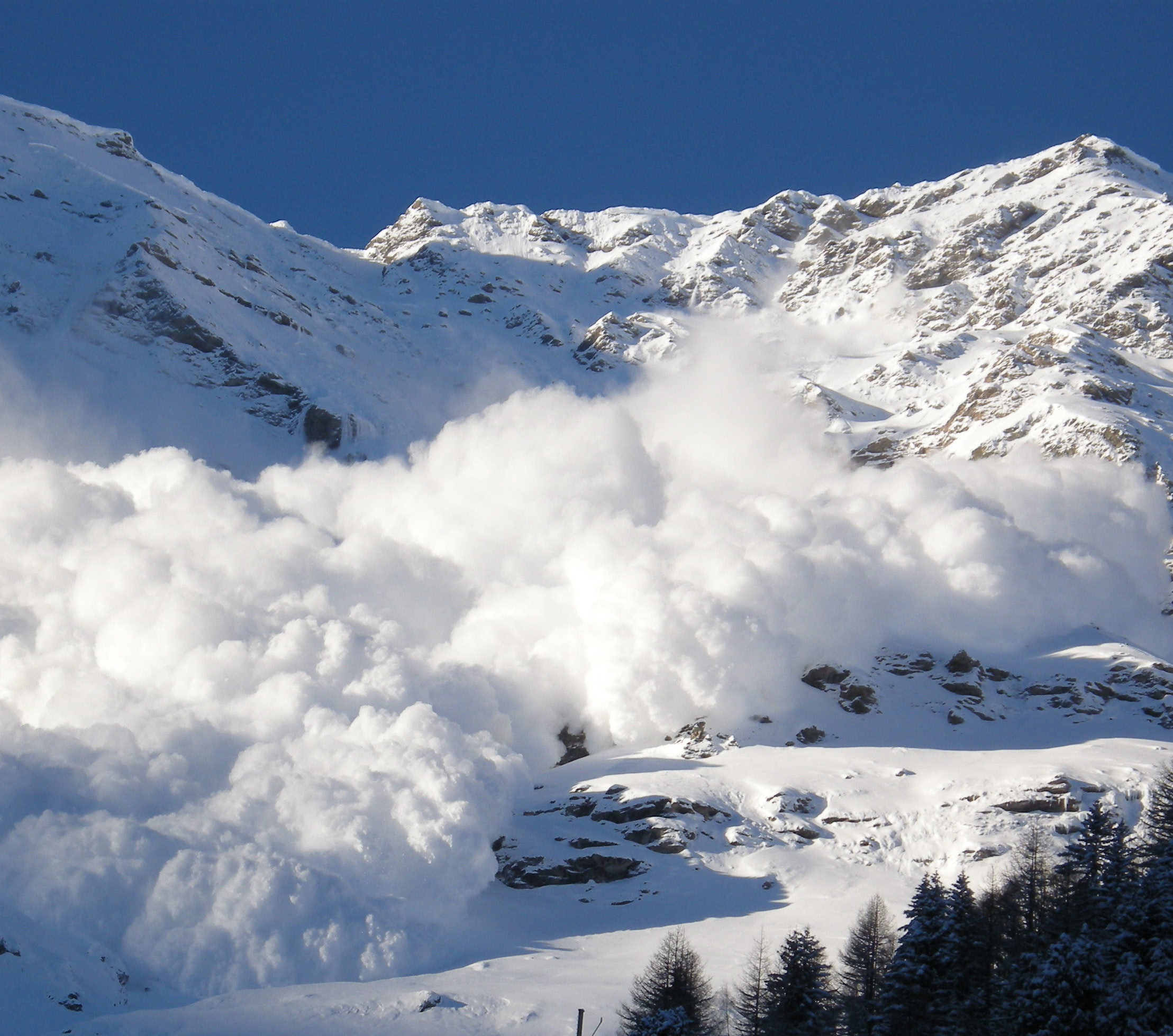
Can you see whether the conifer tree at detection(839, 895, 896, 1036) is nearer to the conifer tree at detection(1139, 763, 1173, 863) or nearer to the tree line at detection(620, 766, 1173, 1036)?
the tree line at detection(620, 766, 1173, 1036)

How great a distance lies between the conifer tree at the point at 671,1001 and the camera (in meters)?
56.1

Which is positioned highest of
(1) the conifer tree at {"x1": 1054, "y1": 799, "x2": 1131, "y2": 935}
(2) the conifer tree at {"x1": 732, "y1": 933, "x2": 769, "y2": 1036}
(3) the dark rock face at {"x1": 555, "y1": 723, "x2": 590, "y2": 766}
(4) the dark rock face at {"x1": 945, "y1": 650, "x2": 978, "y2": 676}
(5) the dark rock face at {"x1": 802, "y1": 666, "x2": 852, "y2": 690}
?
(4) the dark rock face at {"x1": 945, "y1": 650, "x2": 978, "y2": 676}

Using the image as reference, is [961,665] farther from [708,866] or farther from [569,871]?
[569,871]

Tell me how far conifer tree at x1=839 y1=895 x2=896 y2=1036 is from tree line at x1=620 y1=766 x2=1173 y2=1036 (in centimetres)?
15

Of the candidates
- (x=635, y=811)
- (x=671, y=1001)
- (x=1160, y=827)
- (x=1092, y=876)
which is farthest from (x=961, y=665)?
(x=671, y=1001)

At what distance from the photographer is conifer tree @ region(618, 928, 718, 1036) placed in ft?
184

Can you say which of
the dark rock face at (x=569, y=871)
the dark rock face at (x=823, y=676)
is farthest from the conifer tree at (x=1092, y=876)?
the dark rock face at (x=823, y=676)

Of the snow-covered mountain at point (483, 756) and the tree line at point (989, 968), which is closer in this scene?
the tree line at point (989, 968)

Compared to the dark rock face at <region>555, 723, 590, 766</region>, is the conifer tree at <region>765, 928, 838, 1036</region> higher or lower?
lower

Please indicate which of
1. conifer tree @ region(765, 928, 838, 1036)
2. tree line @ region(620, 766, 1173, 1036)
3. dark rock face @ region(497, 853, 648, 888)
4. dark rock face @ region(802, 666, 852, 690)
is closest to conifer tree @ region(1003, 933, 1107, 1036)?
tree line @ region(620, 766, 1173, 1036)

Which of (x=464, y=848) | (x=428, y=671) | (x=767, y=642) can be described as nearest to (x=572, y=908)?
(x=464, y=848)

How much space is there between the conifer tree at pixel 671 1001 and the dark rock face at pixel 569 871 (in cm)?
2825

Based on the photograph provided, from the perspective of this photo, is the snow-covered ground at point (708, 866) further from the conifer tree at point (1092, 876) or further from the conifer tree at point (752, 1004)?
the conifer tree at point (1092, 876)

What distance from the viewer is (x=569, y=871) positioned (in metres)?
111
